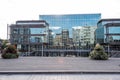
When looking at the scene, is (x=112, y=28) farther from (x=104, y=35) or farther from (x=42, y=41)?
(x=42, y=41)

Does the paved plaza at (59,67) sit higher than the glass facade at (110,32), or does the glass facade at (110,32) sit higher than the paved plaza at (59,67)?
the glass facade at (110,32)

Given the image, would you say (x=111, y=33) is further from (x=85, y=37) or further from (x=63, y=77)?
(x=63, y=77)

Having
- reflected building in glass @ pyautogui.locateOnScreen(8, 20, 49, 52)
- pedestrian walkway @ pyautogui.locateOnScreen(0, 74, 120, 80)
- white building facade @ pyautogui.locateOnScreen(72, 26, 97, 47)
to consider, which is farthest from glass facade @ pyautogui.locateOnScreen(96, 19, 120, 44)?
pedestrian walkway @ pyautogui.locateOnScreen(0, 74, 120, 80)

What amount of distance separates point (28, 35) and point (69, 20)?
15.8m

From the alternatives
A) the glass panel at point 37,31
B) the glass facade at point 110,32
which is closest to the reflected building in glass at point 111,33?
the glass facade at point 110,32

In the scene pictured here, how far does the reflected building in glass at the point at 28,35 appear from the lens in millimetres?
63062

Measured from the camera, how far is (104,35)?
6212 cm

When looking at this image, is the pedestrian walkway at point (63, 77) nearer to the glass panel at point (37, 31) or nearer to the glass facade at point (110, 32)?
the glass facade at point (110, 32)

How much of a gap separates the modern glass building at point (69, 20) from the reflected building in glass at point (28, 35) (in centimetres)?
792

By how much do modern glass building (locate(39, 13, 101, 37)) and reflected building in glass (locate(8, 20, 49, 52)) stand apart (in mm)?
7921

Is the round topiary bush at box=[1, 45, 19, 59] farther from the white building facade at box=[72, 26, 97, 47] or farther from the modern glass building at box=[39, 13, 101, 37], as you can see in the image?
the modern glass building at box=[39, 13, 101, 37]

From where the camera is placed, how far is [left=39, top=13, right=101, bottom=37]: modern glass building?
70.8 meters

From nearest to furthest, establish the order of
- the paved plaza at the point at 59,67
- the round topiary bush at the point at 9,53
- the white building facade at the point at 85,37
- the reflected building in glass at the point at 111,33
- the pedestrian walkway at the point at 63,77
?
the pedestrian walkway at the point at 63,77 < the paved plaza at the point at 59,67 < the round topiary bush at the point at 9,53 < the reflected building in glass at the point at 111,33 < the white building facade at the point at 85,37

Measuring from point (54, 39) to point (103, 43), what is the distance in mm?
15921
